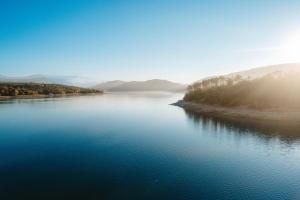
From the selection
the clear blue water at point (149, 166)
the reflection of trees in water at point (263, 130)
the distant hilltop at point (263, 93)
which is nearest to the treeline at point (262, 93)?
the distant hilltop at point (263, 93)

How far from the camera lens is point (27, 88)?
645ft

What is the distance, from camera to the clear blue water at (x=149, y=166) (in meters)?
21.2

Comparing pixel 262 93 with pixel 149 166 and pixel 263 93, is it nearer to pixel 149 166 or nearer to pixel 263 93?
pixel 263 93

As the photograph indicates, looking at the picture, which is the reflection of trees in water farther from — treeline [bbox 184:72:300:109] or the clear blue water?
treeline [bbox 184:72:300:109]

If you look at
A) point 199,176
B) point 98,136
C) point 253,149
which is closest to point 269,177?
point 199,176

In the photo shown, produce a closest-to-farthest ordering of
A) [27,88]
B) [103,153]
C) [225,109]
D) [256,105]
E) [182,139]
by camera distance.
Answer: [103,153] → [182,139] → [256,105] → [225,109] → [27,88]

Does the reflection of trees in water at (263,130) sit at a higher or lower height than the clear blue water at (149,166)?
higher

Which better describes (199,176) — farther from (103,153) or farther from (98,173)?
(103,153)

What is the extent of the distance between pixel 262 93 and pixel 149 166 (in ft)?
Result: 221

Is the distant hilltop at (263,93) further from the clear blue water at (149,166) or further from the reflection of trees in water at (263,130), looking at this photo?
the clear blue water at (149,166)

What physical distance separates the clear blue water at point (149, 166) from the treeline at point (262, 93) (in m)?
33.9

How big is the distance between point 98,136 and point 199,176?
2628cm

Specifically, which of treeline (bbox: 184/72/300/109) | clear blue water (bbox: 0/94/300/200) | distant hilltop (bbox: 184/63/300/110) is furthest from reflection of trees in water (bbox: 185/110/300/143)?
treeline (bbox: 184/72/300/109)

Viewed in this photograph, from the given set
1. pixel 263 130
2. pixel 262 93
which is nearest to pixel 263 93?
pixel 262 93
